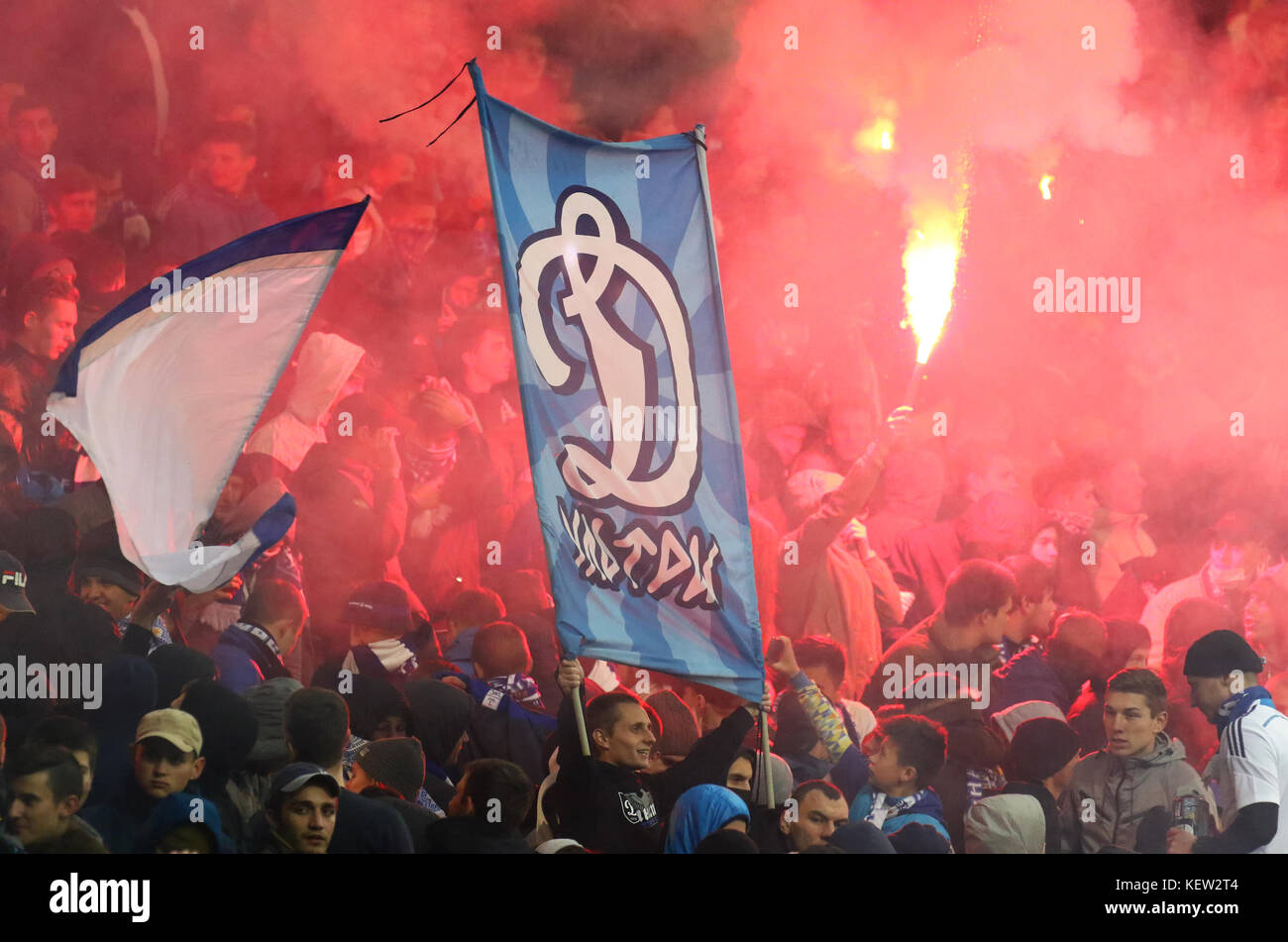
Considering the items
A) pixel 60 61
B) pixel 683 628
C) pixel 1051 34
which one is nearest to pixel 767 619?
pixel 683 628

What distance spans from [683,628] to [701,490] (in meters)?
0.45

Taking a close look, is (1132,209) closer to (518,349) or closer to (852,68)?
(852,68)

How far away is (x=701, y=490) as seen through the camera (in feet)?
14.6

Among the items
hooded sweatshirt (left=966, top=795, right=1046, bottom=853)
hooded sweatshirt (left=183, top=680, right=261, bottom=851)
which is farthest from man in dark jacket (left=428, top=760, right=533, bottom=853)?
hooded sweatshirt (left=966, top=795, right=1046, bottom=853)

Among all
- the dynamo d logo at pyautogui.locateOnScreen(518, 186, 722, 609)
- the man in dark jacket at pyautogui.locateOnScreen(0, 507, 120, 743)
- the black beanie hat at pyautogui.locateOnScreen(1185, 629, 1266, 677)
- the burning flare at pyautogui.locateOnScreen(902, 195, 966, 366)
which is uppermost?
the burning flare at pyautogui.locateOnScreen(902, 195, 966, 366)

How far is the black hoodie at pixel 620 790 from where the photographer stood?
15.7 feet

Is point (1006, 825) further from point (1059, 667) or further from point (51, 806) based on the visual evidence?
point (51, 806)

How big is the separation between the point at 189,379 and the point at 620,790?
2.03 metres

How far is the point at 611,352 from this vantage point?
4.39 metres

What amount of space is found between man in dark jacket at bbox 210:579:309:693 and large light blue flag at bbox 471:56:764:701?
4.51 ft

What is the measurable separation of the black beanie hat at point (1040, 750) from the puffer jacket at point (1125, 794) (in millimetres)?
128

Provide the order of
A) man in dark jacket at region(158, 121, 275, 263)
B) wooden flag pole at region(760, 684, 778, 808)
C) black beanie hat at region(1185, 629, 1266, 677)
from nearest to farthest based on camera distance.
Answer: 1. wooden flag pole at region(760, 684, 778, 808)
2. black beanie hat at region(1185, 629, 1266, 677)
3. man in dark jacket at region(158, 121, 275, 263)

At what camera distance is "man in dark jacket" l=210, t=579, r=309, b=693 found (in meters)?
5.05

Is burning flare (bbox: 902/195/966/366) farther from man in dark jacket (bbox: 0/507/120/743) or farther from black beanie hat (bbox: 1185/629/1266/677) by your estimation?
man in dark jacket (bbox: 0/507/120/743)
